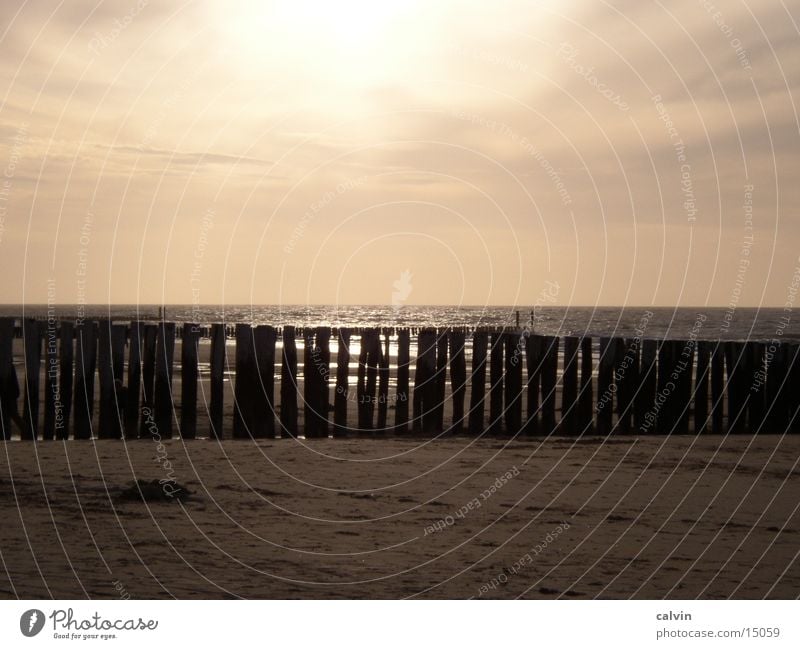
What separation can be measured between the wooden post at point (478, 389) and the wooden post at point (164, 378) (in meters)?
4.27

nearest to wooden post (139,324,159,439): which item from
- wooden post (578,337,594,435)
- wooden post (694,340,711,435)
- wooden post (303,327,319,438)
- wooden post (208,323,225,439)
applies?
wooden post (208,323,225,439)

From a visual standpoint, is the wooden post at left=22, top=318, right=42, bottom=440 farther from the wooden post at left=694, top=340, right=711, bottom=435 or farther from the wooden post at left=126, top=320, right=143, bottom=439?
the wooden post at left=694, top=340, right=711, bottom=435

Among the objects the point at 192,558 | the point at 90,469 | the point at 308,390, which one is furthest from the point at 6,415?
the point at 192,558

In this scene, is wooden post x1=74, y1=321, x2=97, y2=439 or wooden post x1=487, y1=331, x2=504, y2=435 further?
wooden post x1=487, y1=331, x2=504, y2=435

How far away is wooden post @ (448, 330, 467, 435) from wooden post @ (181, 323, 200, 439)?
3.69m

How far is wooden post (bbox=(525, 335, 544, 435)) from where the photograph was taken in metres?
14.9

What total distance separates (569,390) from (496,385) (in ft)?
3.66

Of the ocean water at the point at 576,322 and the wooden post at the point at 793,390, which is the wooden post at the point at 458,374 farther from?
the ocean water at the point at 576,322

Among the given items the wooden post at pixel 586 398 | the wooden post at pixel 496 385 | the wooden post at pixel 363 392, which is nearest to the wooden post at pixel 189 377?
the wooden post at pixel 363 392

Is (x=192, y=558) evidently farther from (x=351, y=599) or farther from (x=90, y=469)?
(x=90, y=469)

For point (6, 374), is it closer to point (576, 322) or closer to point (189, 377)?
point (189, 377)

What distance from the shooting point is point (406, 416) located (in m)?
14.9

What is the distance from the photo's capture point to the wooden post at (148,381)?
13.4m
